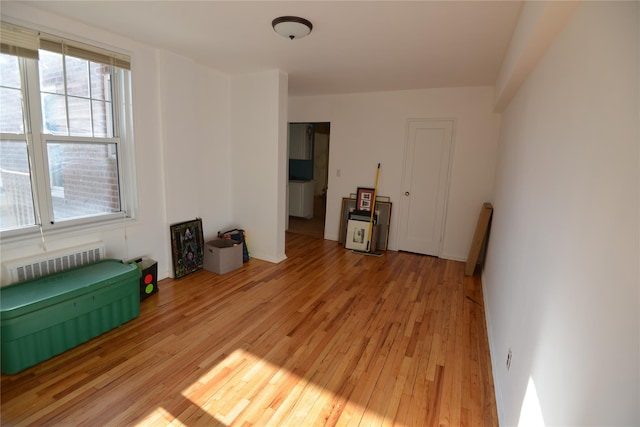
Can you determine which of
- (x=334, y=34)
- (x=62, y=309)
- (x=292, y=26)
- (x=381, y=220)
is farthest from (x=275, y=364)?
(x=381, y=220)

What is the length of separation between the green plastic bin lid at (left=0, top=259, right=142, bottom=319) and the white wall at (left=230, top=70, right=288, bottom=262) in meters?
1.82

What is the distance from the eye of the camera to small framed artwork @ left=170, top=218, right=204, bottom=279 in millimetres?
3666

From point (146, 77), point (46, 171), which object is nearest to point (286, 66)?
point (146, 77)

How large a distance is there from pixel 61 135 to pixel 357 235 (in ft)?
12.5

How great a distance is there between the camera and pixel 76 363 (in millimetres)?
2232

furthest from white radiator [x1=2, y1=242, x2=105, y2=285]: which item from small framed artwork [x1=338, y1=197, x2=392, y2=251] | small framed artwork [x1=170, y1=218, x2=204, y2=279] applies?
small framed artwork [x1=338, y1=197, x2=392, y2=251]

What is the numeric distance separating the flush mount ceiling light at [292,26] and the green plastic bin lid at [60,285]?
7.68ft

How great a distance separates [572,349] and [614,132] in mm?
676

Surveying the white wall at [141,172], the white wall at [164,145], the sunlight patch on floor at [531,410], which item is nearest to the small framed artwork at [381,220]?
the white wall at [164,145]

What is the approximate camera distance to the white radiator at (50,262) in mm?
2365

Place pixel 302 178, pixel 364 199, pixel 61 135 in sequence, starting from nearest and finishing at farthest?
1. pixel 61 135
2. pixel 364 199
3. pixel 302 178

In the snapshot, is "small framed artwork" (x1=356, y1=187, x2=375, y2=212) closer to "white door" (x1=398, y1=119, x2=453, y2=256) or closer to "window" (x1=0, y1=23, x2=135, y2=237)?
"white door" (x1=398, y1=119, x2=453, y2=256)

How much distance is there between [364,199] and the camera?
205 inches

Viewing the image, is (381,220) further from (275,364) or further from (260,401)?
(260,401)
